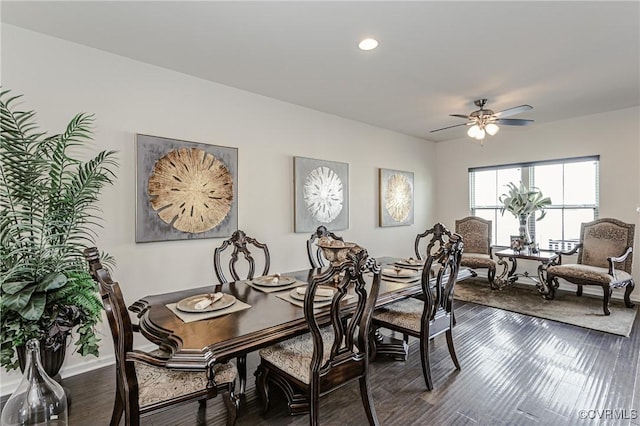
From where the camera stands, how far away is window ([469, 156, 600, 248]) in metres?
4.94

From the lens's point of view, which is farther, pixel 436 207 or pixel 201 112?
pixel 436 207

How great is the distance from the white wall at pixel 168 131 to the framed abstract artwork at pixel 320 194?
0.12 m

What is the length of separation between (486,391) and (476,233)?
376 centimetres

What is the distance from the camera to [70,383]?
2.49 metres

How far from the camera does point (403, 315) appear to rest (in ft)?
8.61

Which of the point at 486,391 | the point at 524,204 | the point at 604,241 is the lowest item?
the point at 486,391

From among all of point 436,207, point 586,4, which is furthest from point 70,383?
point 436,207

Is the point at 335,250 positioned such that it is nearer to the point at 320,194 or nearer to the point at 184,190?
the point at 184,190

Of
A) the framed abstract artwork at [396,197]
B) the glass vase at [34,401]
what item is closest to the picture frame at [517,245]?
the framed abstract artwork at [396,197]

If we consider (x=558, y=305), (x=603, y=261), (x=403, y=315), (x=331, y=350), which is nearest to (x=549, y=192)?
(x=603, y=261)

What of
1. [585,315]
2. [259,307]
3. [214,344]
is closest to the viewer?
[214,344]

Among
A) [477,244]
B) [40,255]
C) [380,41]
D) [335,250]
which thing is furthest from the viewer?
[477,244]

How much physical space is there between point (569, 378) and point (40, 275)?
3.95m

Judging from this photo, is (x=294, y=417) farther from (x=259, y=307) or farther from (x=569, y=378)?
(x=569, y=378)
